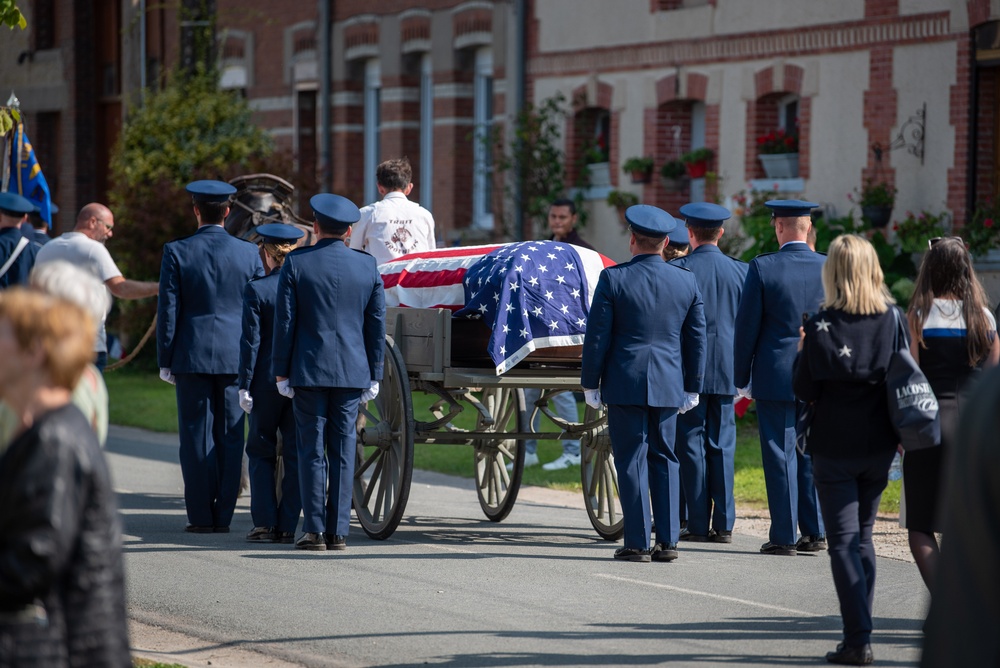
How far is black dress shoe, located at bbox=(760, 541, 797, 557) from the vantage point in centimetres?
881

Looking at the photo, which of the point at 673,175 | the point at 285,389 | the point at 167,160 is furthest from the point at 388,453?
the point at 167,160

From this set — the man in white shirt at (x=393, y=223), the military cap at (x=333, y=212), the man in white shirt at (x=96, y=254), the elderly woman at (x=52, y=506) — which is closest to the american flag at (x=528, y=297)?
the military cap at (x=333, y=212)

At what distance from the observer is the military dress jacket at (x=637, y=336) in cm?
823

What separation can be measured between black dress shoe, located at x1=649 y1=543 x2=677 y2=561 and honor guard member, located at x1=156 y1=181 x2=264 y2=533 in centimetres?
266

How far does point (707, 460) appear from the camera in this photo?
364 inches

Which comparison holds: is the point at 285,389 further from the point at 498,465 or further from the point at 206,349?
the point at 498,465

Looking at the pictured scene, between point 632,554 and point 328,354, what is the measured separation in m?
2.01

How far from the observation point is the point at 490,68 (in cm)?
2214

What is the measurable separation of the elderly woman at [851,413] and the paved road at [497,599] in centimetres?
34

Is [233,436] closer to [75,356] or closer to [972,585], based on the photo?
[75,356]

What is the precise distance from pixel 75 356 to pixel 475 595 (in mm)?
4239

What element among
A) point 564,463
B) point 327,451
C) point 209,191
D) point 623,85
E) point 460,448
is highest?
point 623,85

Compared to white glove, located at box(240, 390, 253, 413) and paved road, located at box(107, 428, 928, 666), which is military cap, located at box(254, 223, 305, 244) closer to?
white glove, located at box(240, 390, 253, 413)

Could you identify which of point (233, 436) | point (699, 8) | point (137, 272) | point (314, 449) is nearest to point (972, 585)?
point (314, 449)
